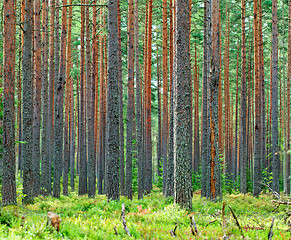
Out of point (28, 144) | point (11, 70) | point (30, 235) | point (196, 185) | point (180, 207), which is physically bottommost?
point (196, 185)

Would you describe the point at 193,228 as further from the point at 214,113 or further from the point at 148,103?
the point at 148,103

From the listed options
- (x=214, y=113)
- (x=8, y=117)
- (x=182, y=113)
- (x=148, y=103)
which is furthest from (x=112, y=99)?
(x=148, y=103)

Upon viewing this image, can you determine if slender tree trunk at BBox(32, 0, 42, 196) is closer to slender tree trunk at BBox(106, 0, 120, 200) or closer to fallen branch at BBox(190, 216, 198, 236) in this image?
slender tree trunk at BBox(106, 0, 120, 200)

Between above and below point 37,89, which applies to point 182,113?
below

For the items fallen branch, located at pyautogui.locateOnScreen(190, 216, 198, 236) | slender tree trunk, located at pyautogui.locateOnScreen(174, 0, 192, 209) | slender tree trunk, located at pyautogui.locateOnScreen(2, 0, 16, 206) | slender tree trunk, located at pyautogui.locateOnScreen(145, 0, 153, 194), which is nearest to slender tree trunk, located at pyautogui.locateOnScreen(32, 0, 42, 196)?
slender tree trunk, located at pyautogui.locateOnScreen(2, 0, 16, 206)

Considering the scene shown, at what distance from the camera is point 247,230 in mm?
6273

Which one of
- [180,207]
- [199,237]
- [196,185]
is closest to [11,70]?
[180,207]

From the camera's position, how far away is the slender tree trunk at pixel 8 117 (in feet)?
28.5

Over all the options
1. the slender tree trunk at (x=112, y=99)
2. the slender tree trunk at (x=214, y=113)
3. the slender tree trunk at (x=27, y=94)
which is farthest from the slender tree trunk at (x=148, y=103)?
the slender tree trunk at (x=27, y=94)

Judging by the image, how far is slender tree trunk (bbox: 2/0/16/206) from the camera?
8.69 m

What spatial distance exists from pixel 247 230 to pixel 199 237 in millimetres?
1490

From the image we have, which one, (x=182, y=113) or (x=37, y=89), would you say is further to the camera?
(x=37, y=89)

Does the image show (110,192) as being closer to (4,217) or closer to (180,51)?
(4,217)

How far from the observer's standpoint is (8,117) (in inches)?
343
